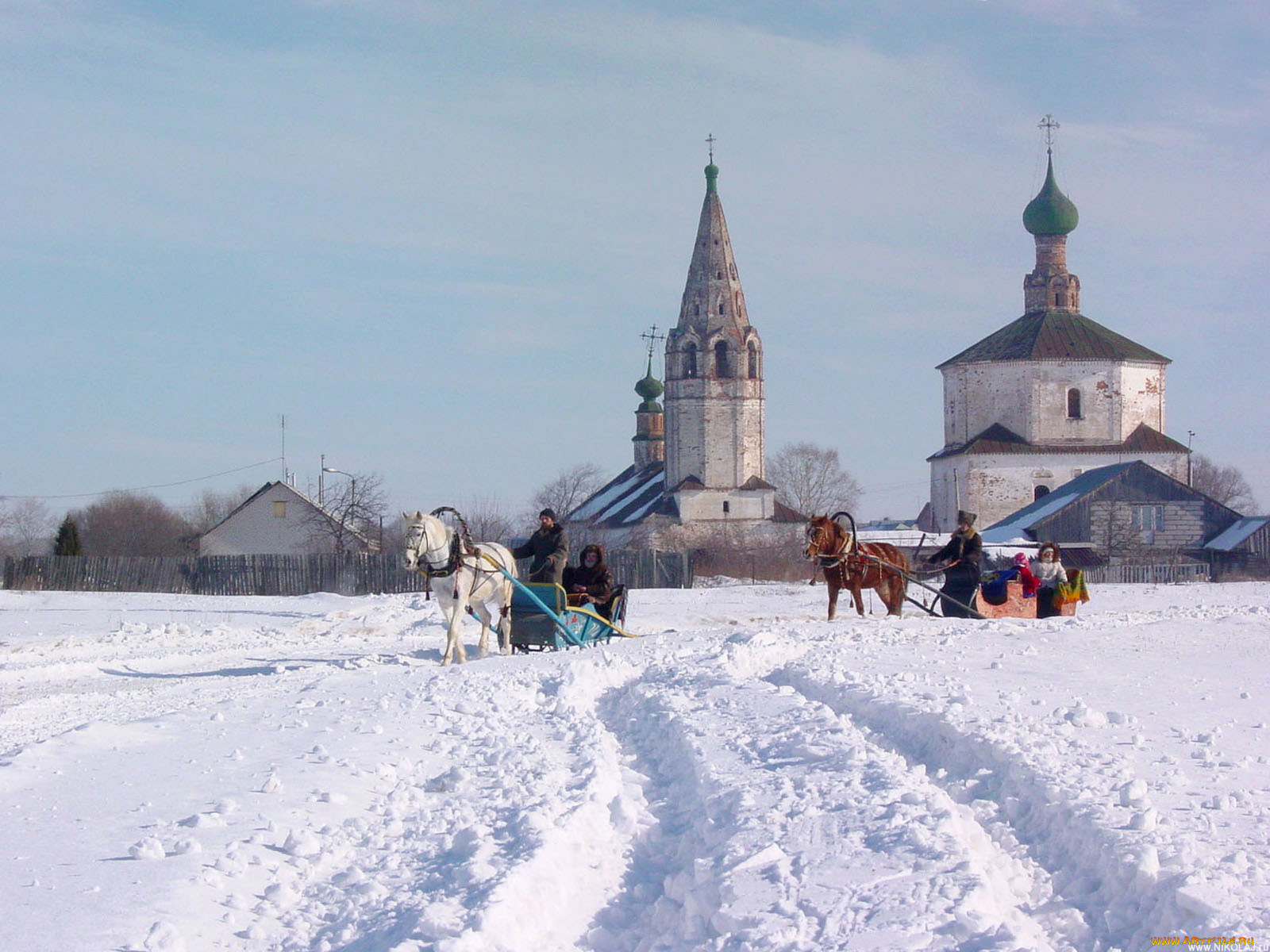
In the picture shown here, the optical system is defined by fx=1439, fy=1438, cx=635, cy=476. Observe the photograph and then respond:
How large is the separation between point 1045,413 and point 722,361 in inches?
705

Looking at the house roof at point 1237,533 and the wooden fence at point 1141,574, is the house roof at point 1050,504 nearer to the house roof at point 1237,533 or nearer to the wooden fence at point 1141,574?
the house roof at point 1237,533

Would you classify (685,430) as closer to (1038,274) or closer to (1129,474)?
(1038,274)

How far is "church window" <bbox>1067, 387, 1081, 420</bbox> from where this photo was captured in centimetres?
6819

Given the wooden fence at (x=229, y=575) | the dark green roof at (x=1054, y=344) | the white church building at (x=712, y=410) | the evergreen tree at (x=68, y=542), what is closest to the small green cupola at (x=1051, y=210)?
the dark green roof at (x=1054, y=344)

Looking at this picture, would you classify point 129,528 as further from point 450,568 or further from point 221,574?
point 450,568

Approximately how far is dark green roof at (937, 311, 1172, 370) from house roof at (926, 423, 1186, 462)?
3.59 meters

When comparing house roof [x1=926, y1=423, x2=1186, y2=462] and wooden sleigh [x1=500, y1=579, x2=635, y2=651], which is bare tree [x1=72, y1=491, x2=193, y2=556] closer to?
house roof [x1=926, y1=423, x2=1186, y2=462]

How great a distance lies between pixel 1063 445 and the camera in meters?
67.6

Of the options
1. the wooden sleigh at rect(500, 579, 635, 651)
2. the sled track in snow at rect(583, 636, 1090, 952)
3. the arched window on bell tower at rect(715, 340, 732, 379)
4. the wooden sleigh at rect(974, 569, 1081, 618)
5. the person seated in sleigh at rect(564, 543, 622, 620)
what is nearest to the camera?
the sled track in snow at rect(583, 636, 1090, 952)

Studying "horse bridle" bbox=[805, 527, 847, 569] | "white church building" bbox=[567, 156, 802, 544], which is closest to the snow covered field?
"horse bridle" bbox=[805, 527, 847, 569]

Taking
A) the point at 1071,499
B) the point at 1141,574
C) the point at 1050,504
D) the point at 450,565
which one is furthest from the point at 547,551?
the point at 1050,504

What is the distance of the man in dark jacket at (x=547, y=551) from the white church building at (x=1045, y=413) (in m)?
53.8

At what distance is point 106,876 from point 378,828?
1488 millimetres

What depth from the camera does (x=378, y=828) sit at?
7.25 meters
